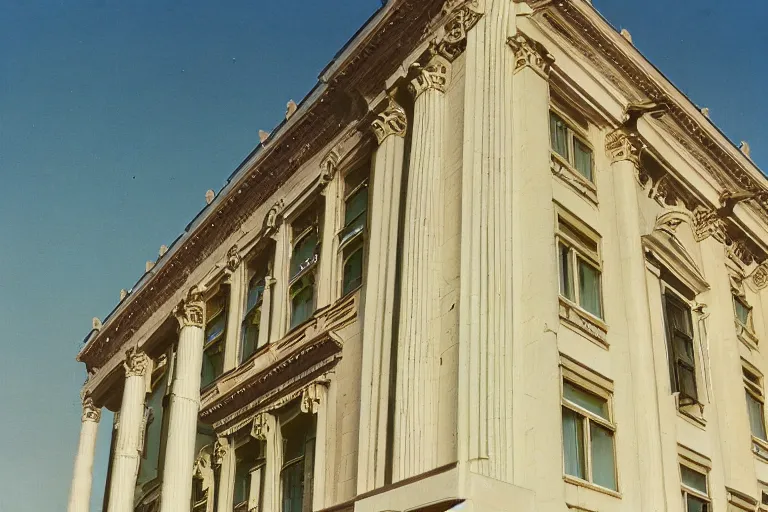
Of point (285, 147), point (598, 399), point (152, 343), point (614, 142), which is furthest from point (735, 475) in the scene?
point (152, 343)

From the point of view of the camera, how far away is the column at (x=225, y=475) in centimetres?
2252

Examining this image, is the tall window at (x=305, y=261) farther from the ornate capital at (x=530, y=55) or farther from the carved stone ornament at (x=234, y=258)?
the ornate capital at (x=530, y=55)

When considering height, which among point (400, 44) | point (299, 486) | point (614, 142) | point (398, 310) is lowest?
point (299, 486)

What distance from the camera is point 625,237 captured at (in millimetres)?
19625

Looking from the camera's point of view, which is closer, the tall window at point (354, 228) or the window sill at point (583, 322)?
the window sill at point (583, 322)

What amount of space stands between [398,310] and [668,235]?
24.5ft

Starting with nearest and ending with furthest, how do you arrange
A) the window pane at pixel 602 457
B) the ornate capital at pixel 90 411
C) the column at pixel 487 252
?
the column at pixel 487 252, the window pane at pixel 602 457, the ornate capital at pixel 90 411

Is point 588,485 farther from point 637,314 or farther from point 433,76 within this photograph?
point 433,76

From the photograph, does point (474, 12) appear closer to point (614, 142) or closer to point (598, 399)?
point (614, 142)

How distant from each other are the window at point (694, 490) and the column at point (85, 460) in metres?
21.6

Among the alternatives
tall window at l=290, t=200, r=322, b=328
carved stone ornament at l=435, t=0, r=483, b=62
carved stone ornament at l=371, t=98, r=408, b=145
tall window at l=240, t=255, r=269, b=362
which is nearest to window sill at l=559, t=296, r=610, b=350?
carved stone ornament at l=371, t=98, r=408, b=145

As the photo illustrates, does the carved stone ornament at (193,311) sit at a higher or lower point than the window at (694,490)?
higher

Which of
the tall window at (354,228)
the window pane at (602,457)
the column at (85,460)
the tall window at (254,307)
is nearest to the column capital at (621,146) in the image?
the tall window at (354,228)

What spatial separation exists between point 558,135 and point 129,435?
16.7 metres
